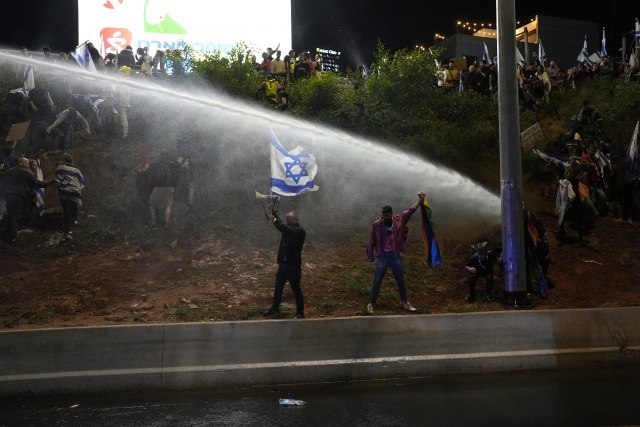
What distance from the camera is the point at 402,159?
1667cm

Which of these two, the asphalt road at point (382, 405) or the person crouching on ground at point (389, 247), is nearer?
the asphalt road at point (382, 405)

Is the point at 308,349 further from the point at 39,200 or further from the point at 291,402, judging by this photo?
the point at 39,200

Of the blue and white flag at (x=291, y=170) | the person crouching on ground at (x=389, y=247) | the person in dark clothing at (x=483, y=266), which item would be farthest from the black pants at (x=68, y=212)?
the person in dark clothing at (x=483, y=266)

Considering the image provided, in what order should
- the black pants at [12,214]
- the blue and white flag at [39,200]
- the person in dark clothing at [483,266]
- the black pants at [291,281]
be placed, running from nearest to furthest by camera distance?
the black pants at [291,281]
the person in dark clothing at [483,266]
the black pants at [12,214]
the blue and white flag at [39,200]

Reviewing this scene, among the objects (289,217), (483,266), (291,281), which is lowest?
(291,281)

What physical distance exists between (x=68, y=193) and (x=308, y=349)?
7.74 metres

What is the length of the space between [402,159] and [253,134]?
4400 millimetres

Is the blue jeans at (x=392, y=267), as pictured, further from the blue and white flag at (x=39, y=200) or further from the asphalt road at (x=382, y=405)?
the blue and white flag at (x=39, y=200)

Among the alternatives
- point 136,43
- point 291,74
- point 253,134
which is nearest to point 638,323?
point 253,134

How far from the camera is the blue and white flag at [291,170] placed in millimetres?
11906

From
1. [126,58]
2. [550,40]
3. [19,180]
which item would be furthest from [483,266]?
[550,40]

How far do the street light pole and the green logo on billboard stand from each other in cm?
1770

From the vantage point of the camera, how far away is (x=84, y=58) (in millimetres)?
17031

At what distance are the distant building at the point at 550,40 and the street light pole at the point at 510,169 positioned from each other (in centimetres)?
4000
